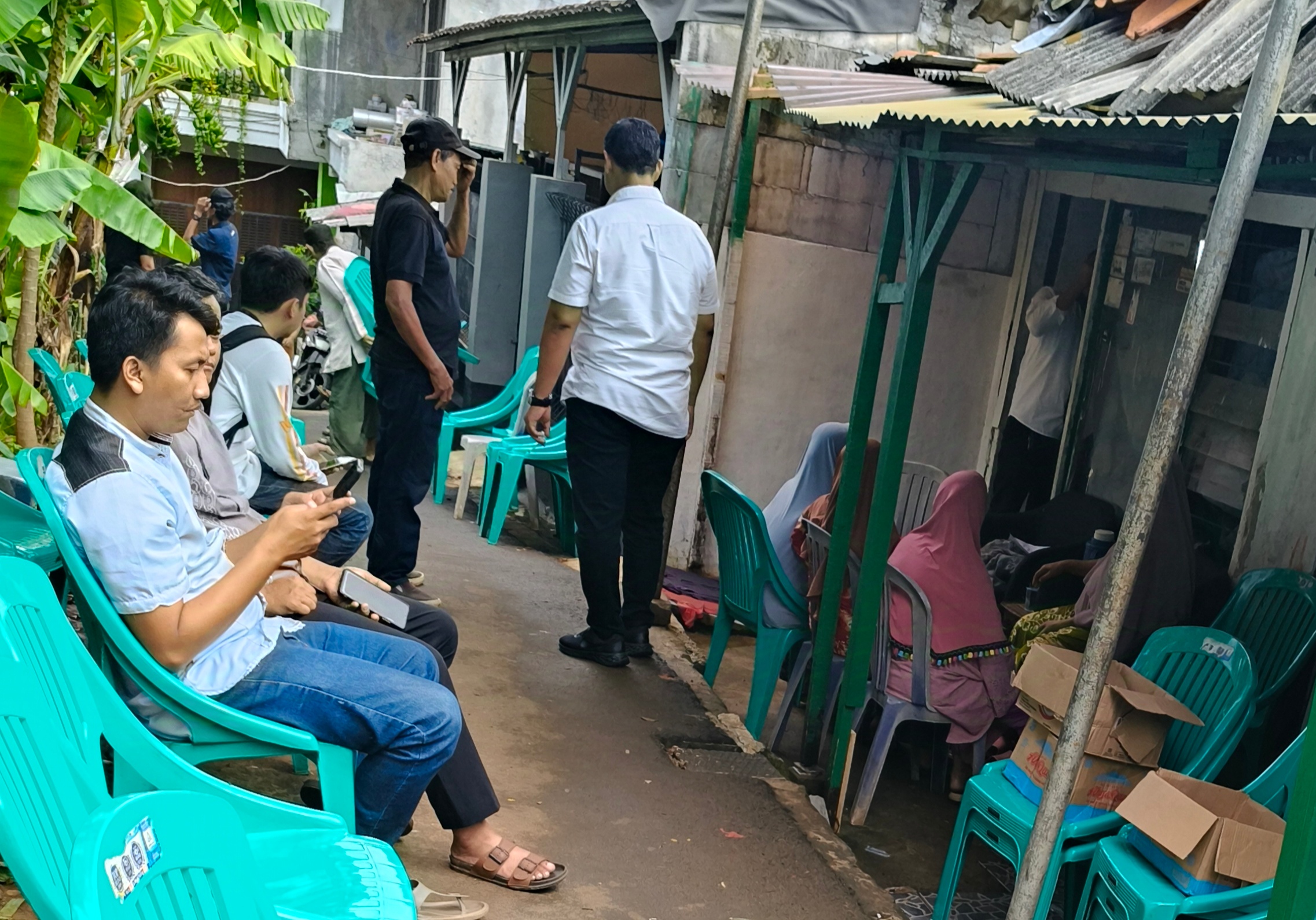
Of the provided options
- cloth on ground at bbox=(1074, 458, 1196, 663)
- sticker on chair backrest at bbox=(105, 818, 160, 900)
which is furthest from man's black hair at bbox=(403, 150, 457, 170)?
sticker on chair backrest at bbox=(105, 818, 160, 900)

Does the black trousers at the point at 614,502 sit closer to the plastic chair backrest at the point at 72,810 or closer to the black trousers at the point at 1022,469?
the black trousers at the point at 1022,469

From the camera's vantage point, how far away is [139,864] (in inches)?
57.5

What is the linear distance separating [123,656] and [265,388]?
161 cm

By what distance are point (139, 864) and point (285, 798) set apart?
2.22 metres

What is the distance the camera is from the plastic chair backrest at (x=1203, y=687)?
3531mm

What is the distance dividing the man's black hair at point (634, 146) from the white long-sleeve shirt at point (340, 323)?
379 centimetres

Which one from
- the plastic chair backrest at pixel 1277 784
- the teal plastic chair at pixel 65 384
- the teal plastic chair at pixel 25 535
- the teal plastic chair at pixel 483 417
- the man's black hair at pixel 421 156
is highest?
the man's black hair at pixel 421 156

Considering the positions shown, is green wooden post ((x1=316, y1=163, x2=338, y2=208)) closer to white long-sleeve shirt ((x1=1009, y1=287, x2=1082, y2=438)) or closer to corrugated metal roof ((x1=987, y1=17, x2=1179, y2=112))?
white long-sleeve shirt ((x1=1009, y1=287, x2=1082, y2=438))

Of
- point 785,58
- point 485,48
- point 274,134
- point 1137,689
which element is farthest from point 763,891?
point 274,134

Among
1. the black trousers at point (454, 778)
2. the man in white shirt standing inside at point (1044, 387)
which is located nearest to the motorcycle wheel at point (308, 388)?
the man in white shirt standing inside at point (1044, 387)

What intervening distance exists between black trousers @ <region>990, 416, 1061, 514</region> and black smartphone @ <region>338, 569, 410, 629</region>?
4.42m

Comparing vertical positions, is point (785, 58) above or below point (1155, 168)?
above

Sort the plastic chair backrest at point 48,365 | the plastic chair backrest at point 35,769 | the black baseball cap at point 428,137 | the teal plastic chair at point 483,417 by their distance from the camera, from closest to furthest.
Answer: the plastic chair backrest at point 35,769, the plastic chair backrest at point 48,365, the black baseball cap at point 428,137, the teal plastic chair at point 483,417

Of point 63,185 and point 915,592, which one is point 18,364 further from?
point 915,592
